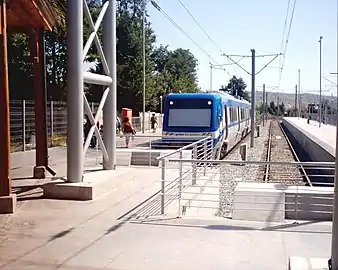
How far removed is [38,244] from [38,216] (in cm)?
187

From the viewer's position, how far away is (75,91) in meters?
10.7

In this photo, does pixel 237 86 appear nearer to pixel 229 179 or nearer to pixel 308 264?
pixel 229 179

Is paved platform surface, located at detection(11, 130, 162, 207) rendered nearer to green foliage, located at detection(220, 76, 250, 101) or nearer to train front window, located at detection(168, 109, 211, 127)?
train front window, located at detection(168, 109, 211, 127)

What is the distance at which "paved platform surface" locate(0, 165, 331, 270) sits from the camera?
6.53m

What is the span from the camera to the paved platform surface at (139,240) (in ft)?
21.4

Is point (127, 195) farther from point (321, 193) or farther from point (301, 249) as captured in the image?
point (301, 249)

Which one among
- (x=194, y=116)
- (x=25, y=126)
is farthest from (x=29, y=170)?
→ (x=25, y=126)

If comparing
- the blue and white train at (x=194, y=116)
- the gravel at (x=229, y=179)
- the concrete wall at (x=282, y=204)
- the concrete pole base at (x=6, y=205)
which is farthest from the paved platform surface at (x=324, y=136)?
the concrete pole base at (x=6, y=205)

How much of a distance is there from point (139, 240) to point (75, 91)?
4.17 meters

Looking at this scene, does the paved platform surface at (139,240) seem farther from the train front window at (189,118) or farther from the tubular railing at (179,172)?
the train front window at (189,118)

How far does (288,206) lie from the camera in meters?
9.70

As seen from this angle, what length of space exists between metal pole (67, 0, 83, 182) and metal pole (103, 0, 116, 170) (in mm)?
1835

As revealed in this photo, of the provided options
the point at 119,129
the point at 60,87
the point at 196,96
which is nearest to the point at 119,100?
the point at 60,87

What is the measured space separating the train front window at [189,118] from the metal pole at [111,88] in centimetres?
982
